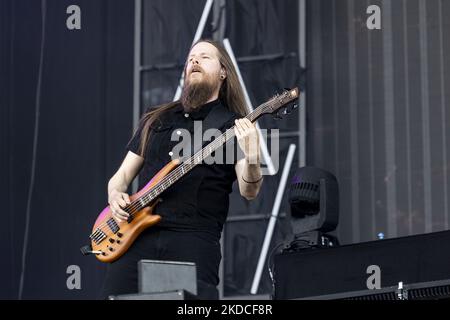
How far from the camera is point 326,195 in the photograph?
4977mm

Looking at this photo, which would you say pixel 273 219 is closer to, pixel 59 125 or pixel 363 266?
pixel 59 125

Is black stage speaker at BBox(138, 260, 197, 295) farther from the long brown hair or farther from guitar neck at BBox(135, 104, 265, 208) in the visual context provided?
the long brown hair

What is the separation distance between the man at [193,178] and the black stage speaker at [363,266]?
0.29 m

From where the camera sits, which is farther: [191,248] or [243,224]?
[243,224]

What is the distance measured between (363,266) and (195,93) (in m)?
0.97

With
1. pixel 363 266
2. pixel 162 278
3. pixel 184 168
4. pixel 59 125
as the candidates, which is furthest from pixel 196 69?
pixel 59 125

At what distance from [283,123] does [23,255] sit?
1.90 m

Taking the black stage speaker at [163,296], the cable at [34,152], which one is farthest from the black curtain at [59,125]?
the black stage speaker at [163,296]

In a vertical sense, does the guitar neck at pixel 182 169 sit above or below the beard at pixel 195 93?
below

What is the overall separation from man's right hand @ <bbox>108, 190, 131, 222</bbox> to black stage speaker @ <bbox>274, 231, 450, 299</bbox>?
62cm

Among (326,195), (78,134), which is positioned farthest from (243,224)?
(326,195)

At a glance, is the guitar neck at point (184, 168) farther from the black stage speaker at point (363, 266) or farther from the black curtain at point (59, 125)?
Result: the black curtain at point (59, 125)

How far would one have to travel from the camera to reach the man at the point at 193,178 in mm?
4527

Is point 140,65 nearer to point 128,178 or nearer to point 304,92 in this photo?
point 304,92
